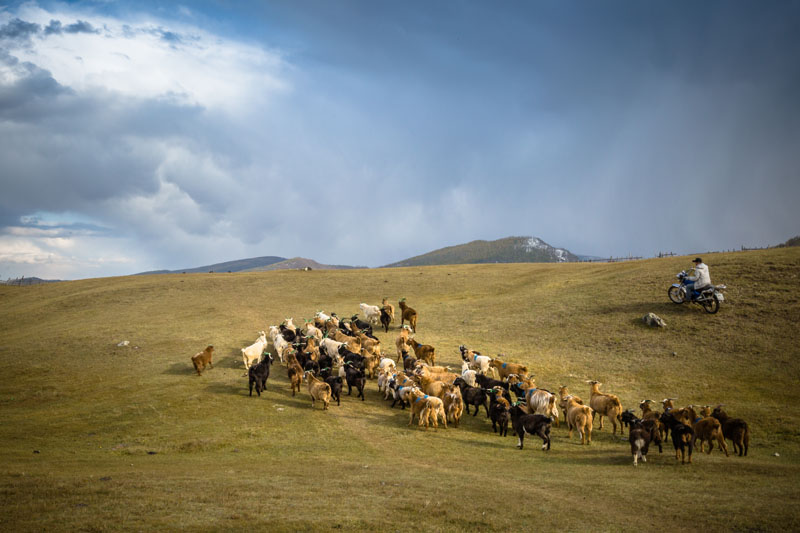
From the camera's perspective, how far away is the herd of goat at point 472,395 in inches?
506

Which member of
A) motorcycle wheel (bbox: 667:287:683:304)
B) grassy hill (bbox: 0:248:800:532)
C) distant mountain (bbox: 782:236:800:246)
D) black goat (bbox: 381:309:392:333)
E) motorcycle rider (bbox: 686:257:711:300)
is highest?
distant mountain (bbox: 782:236:800:246)

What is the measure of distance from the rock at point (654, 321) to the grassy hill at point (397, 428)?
41 centimetres

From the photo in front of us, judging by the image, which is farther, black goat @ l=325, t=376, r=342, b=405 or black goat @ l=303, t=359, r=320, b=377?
black goat @ l=303, t=359, r=320, b=377

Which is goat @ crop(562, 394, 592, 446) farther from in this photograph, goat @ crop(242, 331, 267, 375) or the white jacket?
the white jacket

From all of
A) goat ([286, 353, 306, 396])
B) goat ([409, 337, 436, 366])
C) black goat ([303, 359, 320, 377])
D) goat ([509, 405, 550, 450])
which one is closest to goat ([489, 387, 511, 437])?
goat ([509, 405, 550, 450])

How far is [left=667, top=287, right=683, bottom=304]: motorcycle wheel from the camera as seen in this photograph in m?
27.6

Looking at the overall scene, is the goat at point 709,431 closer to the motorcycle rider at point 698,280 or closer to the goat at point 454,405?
the goat at point 454,405

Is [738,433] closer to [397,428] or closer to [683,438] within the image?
[683,438]

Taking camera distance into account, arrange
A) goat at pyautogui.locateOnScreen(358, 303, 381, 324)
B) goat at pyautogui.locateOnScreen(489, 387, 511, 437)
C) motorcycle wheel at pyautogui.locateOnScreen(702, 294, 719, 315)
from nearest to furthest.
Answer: goat at pyautogui.locateOnScreen(489, 387, 511, 437), motorcycle wheel at pyautogui.locateOnScreen(702, 294, 719, 315), goat at pyautogui.locateOnScreen(358, 303, 381, 324)

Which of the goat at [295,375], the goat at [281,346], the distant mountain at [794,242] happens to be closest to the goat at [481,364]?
the goat at [295,375]

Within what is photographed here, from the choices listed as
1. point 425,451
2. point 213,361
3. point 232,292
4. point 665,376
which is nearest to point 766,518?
point 425,451

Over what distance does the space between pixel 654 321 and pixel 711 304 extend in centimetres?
369

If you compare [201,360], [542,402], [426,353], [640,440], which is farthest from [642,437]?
[201,360]

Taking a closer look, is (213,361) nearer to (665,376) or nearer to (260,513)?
(260,513)
